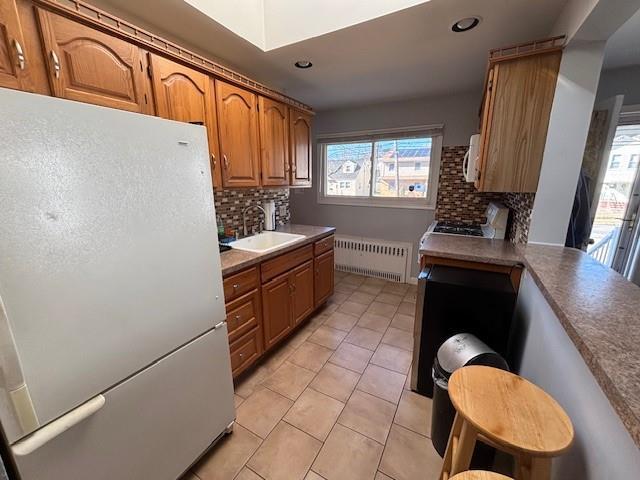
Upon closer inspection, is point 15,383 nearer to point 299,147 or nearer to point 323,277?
point 323,277

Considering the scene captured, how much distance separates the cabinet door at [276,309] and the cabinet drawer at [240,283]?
14cm

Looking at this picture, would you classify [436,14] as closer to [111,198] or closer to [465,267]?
[465,267]

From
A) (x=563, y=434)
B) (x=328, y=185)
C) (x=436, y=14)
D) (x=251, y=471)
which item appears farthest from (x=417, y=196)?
(x=251, y=471)

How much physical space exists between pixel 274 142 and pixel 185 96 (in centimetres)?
86

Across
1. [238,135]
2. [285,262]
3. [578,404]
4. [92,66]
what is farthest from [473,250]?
[92,66]

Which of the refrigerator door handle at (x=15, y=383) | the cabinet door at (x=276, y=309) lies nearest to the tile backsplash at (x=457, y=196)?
the cabinet door at (x=276, y=309)

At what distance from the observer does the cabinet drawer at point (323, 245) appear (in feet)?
8.29

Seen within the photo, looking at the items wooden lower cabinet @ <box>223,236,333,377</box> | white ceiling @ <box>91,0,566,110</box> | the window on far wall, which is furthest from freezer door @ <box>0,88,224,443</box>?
the window on far wall

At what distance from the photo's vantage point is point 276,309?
6.77 feet

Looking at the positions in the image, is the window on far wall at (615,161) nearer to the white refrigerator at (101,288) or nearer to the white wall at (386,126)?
the white wall at (386,126)

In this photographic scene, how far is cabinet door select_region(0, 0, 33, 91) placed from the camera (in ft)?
3.09

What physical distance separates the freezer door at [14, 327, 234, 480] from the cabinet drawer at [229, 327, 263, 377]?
294mm

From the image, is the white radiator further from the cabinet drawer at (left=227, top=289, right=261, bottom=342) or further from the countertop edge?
the countertop edge

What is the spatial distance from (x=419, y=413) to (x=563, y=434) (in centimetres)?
103
